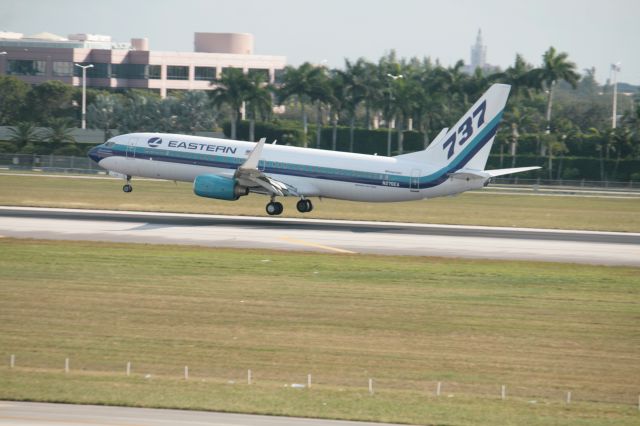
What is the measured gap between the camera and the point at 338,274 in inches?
1668

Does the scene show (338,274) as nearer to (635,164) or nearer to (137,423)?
(137,423)

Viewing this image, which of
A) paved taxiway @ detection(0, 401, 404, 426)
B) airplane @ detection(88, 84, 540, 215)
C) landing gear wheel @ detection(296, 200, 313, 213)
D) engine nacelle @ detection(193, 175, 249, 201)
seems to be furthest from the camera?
landing gear wheel @ detection(296, 200, 313, 213)

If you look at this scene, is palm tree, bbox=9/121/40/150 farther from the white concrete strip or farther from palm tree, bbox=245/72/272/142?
the white concrete strip

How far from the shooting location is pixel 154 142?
65438 mm

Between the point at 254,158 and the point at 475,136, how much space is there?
12716 millimetres

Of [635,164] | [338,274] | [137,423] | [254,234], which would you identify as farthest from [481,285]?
[635,164]

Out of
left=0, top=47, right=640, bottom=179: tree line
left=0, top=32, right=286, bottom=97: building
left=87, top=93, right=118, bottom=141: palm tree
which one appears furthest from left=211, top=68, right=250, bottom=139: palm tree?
left=0, top=32, right=286, bottom=97: building

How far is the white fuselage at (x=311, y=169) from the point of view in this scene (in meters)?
59.4

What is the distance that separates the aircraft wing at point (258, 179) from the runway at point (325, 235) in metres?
1.82

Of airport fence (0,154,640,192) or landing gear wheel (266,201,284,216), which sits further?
airport fence (0,154,640,192)

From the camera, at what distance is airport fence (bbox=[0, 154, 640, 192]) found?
107m

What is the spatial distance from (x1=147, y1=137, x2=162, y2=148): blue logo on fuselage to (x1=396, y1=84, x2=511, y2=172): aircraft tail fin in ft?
59.6

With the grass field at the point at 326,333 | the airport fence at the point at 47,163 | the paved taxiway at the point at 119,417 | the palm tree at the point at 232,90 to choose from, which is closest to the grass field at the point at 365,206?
the airport fence at the point at 47,163

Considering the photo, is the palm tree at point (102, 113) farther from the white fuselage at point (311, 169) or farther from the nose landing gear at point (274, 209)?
the nose landing gear at point (274, 209)
